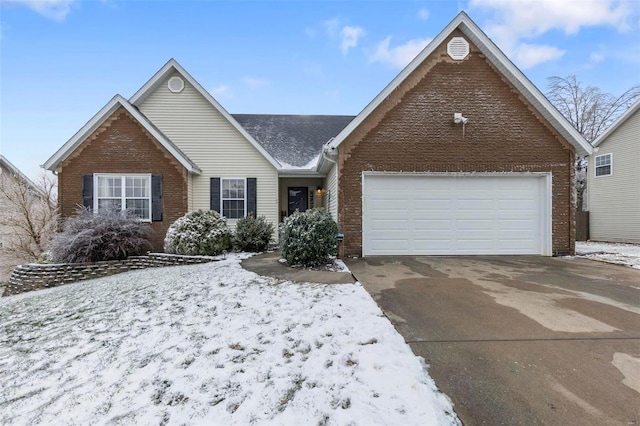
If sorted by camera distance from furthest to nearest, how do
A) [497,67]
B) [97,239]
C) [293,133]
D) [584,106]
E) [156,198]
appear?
1. [584,106]
2. [293,133]
3. [156,198]
4. [497,67]
5. [97,239]

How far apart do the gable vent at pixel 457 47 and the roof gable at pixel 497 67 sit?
0.20 metres

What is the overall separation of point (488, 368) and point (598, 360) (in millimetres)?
1105

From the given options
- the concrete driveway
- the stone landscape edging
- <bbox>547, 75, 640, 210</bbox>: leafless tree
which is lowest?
the stone landscape edging

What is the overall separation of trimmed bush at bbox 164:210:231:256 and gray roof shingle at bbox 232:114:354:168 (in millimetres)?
3974

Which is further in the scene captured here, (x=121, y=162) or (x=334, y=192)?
(x=121, y=162)

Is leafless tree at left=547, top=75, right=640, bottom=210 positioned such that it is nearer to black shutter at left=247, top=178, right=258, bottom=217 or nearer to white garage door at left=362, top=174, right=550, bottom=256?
white garage door at left=362, top=174, right=550, bottom=256

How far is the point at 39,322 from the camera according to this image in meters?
4.65

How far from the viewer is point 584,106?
24.5 metres

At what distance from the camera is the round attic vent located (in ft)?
38.3

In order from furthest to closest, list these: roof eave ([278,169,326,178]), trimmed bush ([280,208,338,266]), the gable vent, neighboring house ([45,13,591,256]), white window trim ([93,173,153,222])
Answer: roof eave ([278,169,326,178]) → white window trim ([93,173,153,222]) → the gable vent → neighboring house ([45,13,591,256]) → trimmed bush ([280,208,338,266])

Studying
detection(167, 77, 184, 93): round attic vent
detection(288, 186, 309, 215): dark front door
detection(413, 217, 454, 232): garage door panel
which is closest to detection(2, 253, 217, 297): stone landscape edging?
detection(413, 217, 454, 232): garage door panel

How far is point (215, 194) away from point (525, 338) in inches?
409

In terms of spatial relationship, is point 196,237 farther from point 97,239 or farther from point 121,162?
point 121,162

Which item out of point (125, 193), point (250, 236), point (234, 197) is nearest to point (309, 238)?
point (250, 236)
